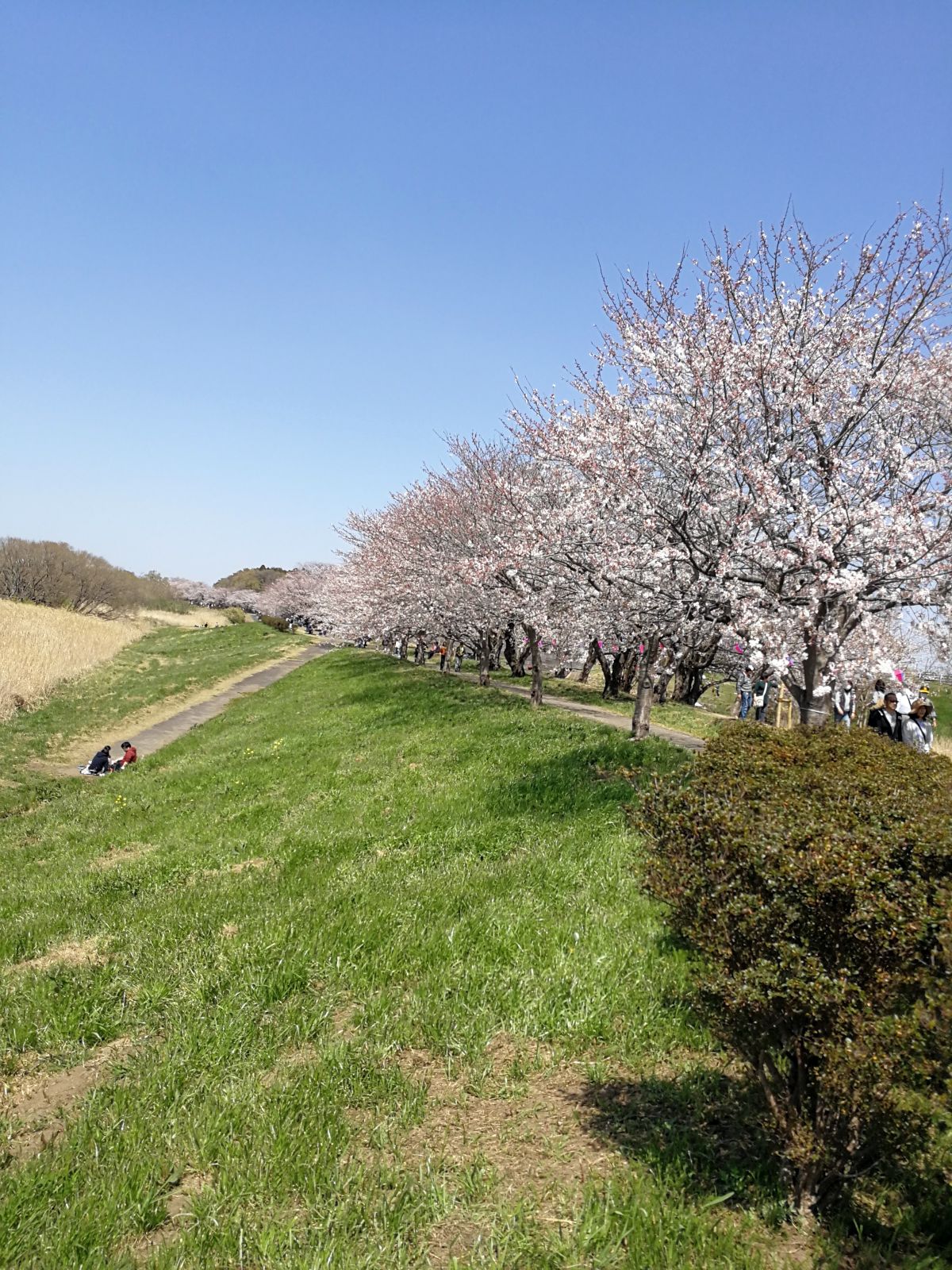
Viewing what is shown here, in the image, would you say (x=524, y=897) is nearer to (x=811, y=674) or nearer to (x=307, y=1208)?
(x=307, y=1208)

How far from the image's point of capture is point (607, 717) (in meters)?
22.9

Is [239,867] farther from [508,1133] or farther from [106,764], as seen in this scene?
[106,764]

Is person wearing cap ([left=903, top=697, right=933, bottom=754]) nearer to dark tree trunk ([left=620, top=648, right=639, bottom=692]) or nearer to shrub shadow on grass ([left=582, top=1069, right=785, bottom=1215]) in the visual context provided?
shrub shadow on grass ([left=582, top=1069, right=785, bottom=1215])

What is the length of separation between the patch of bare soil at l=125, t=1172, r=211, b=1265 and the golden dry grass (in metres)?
22.1

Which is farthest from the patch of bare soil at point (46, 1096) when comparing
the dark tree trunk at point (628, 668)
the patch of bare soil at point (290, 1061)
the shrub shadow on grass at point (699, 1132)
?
the dark tree trunk at point (628, 668)

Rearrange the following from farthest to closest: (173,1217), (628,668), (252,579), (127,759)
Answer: (252,579) < (628,668) < (127,759) < (173,1217)

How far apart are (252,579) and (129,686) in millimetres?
136664

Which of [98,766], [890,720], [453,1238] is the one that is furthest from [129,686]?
[453,1238]

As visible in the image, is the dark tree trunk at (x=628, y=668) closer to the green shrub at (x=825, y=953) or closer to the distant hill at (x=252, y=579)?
the green shrub at (x=825, y=953)

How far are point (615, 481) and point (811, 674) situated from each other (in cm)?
379

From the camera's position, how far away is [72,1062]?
4656 millimetres

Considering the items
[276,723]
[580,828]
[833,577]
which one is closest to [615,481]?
[833,577]

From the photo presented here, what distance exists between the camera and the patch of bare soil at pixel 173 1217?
3111mm

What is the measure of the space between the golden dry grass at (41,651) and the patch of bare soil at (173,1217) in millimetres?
22126
